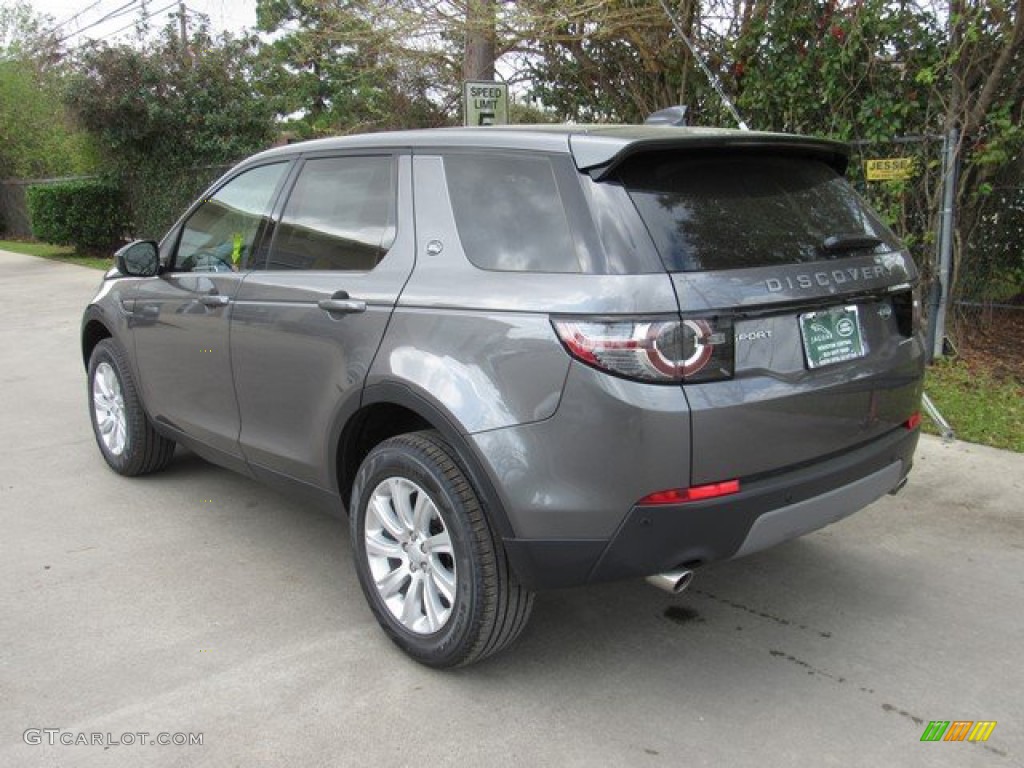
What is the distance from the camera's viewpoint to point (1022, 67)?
6.55 m

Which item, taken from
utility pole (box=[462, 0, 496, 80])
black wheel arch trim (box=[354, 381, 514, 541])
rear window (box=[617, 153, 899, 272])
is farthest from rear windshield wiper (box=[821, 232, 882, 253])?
utility pole (box=[462, 0, 496, 80])

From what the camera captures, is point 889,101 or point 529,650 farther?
point 889,101

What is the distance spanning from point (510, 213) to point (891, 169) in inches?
198

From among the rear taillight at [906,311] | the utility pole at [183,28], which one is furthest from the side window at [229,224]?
the utility pole at [183,28]

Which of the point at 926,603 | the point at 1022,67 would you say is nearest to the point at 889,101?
the point at 1022,67

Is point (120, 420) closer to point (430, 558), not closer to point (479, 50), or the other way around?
point (430, 558)

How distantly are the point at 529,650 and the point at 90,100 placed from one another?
1569 cm

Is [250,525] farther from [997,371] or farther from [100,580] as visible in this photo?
[997,371]

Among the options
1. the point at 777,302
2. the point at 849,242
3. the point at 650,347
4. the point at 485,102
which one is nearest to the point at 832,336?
the point at 777,302

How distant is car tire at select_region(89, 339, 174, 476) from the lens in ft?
16.1

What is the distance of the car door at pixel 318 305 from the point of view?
3240mm

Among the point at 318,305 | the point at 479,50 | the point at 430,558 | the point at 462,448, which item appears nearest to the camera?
the point at 462,448

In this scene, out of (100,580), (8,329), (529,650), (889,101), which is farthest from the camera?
(8,329)

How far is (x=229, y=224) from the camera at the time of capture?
421 centimetres
